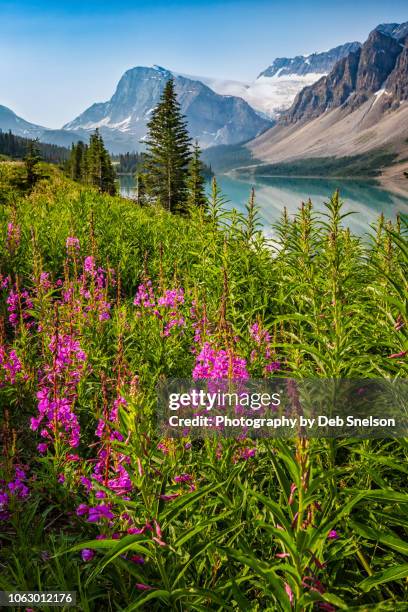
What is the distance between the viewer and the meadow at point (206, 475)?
189 cm

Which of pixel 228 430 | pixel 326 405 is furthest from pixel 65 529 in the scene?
pixel 326 405

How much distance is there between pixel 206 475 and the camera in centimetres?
256

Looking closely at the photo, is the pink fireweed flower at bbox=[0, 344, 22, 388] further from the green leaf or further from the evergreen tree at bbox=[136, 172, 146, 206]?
the evergreen tree at bbox=[136, 172, 146, 206]

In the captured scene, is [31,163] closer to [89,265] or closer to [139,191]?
[139,191]

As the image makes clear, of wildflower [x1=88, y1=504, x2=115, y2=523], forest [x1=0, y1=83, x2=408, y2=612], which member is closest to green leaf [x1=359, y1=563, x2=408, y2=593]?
forest [x1=0, y1=83, x2=408, y2=612]

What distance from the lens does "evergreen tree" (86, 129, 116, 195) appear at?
66.5m

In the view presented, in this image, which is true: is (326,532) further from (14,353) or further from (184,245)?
(184,245)

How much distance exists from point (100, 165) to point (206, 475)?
7048 centimetres

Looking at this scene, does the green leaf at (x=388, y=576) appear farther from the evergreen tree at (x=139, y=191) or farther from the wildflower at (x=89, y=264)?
the evergreen tree at (x=139, y=191)

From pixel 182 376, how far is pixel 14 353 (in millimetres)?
1616

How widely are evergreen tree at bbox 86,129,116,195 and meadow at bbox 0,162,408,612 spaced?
6449 centimetres

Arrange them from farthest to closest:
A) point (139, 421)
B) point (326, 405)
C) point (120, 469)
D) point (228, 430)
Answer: point (326, 405) → point (228, 430) → point (120, 469) → point (139, 421)

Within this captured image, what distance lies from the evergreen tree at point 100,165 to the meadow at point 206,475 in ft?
212

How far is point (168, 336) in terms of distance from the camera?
Answer: 4.68m
